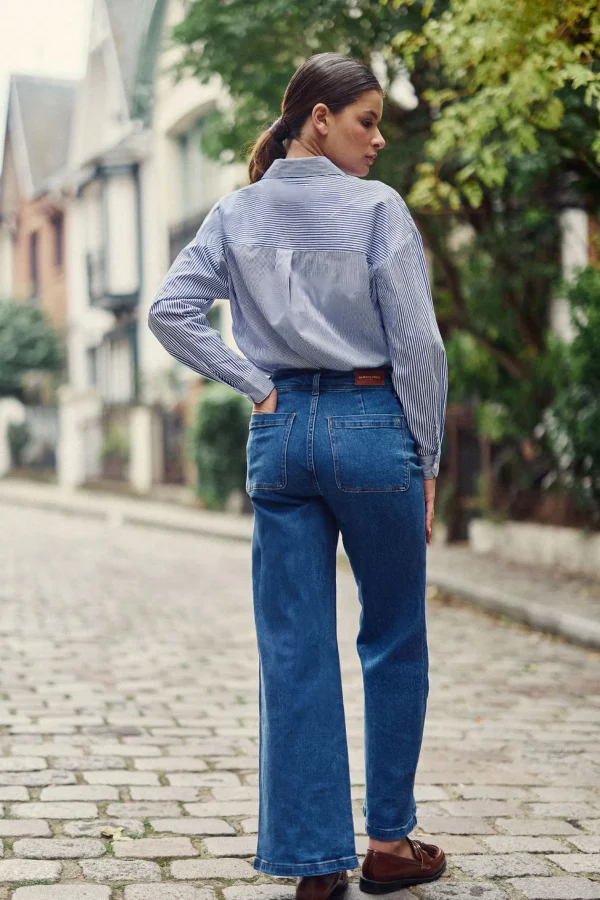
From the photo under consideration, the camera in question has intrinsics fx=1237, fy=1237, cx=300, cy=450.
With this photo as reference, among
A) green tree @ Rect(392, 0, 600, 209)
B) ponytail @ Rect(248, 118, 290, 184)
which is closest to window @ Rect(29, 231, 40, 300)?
green tree @ Rect(392, 0, 600, 209)

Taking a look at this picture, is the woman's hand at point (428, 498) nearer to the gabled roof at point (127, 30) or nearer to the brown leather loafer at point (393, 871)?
the brown leather loafer at point (393, 871)

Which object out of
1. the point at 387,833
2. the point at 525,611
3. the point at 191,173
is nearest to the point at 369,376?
the point at 387,833

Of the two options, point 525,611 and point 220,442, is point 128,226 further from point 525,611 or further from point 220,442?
point 525,611

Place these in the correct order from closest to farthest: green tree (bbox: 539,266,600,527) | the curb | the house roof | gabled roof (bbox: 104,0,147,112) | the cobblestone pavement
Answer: the cobblestone pavement → the curb → green tree (bbox: 539,266,600,527) → the house roof → gabled roof (bbox: 104,0,147,112)

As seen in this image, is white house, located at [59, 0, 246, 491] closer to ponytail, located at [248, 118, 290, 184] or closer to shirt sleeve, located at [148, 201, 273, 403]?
ponytail, located at [248, 118, 290, 184]

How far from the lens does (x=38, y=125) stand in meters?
34.7

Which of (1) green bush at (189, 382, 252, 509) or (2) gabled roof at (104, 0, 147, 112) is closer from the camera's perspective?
(1) green bush at (189, 382, 252, 509)

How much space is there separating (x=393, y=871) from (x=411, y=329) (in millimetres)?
1276

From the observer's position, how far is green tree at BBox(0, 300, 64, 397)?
29.4 meters

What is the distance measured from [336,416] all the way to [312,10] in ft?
20.2

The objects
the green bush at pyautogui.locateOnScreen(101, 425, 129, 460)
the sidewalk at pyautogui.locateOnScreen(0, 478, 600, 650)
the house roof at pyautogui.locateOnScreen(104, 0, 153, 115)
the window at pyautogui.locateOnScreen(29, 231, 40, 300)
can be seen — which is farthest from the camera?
the window at pyautogui.locateOnScreen(29, 231, 40, 300)

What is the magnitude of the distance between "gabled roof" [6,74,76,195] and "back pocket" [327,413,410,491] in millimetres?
32092

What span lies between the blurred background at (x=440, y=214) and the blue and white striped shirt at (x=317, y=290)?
23.6 inches

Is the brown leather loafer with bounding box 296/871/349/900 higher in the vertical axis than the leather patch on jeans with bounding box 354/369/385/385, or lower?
lower
